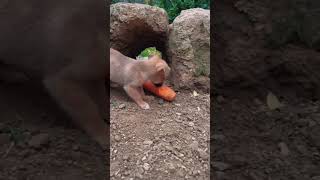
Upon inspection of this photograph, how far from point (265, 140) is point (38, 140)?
85cm

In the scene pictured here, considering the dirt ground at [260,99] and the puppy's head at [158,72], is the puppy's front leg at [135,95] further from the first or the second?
the dirt ground at [260,99]

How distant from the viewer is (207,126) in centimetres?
197

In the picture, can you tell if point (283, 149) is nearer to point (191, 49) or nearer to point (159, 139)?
point (159, 139)

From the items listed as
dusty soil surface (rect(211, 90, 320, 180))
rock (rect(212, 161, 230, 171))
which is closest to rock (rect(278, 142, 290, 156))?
dusty soil surface (rect(211, 90, 320, 180))

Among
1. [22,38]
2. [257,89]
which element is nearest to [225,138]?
[257,89]

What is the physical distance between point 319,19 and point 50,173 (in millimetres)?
1195

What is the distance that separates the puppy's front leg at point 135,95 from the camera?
2115 mm

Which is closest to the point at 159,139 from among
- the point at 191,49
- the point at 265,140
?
the point at 265,140

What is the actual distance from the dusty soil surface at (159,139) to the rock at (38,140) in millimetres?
254

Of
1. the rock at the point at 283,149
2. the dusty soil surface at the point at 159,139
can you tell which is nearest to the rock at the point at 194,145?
the dusty soil surface at the point at 159,139

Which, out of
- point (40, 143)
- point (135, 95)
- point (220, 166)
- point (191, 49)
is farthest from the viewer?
point (191, 49)

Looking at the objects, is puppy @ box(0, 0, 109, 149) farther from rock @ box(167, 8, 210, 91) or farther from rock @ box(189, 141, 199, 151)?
rock @ box(167, 8, 210, 91)

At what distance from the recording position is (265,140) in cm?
179

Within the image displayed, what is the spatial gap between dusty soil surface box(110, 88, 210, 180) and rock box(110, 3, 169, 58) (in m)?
0.37
